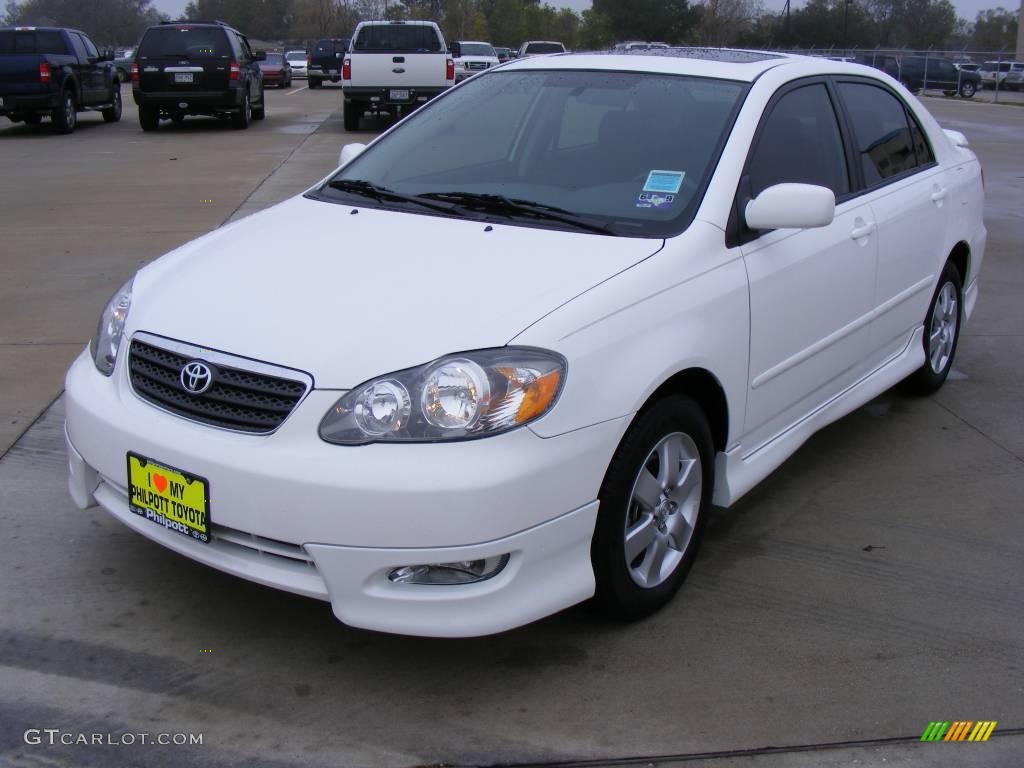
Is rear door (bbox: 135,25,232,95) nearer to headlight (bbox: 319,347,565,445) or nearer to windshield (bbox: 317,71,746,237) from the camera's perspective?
windshield (bbox: 317,71,746,237)

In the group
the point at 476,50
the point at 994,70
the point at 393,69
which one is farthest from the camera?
the point at 994,70

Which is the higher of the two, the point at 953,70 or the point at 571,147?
the point at 953,70

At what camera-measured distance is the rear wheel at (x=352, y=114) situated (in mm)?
19266

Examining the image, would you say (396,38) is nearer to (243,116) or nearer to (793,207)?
(243,116)

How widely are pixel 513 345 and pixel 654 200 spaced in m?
1.03

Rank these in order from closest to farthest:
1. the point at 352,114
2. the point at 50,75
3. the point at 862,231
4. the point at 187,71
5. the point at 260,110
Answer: the point at 862,231 < the point at 50,75 < the point at 187,71 < the point at 352,114 < the point at 260,110

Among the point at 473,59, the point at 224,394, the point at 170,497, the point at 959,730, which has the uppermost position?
the point at 473,59

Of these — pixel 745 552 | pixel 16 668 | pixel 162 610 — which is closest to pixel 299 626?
pixel 162 610

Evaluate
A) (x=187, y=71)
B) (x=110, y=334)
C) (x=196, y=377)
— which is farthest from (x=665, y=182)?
(x=187, y=71)

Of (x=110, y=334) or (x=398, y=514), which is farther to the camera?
(x=110, y=334)

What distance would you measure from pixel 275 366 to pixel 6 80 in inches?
654

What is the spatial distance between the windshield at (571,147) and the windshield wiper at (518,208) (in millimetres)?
14

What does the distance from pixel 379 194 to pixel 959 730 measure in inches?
102

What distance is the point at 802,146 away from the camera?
416 cm
